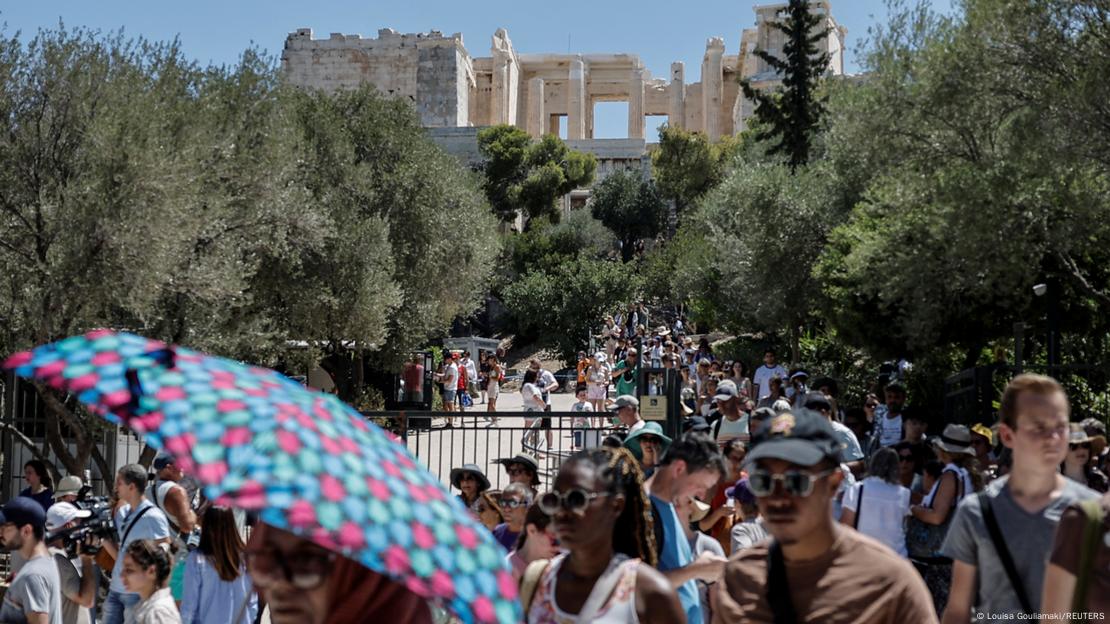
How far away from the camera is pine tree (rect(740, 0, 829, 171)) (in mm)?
37906

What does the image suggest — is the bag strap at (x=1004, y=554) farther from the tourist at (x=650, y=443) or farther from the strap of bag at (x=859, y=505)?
the tourist at (x=650, y=443)

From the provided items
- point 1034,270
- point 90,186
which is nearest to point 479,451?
point 90,186

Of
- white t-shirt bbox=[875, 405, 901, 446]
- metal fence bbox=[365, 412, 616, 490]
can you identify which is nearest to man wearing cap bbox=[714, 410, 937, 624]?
metal fence bbox=[365, 412, 616, 490]

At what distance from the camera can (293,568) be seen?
2.32 metres

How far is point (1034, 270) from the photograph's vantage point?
15344mm

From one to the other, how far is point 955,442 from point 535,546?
13.5ft

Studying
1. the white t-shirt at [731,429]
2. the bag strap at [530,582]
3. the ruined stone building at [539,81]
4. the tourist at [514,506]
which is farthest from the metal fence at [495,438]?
the ruined stone building at [539,81]

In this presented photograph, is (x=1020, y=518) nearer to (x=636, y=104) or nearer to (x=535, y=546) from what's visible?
(x=535, y=546)

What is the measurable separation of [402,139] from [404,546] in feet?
86.8

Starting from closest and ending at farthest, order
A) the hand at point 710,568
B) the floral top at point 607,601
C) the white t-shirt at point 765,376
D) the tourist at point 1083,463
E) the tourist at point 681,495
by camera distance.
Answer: the floral top at point 607,601 → the hand at point 710,568 → the tourist at point 681,495 → the tourist at point 1083,463 → the white t-shirt at point 765,376

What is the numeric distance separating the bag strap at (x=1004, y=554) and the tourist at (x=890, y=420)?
8.60 meters

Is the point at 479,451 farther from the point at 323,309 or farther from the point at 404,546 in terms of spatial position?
the point at 404,546

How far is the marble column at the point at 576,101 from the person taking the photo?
293ft

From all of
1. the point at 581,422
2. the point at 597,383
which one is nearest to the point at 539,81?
the point at 597,383
